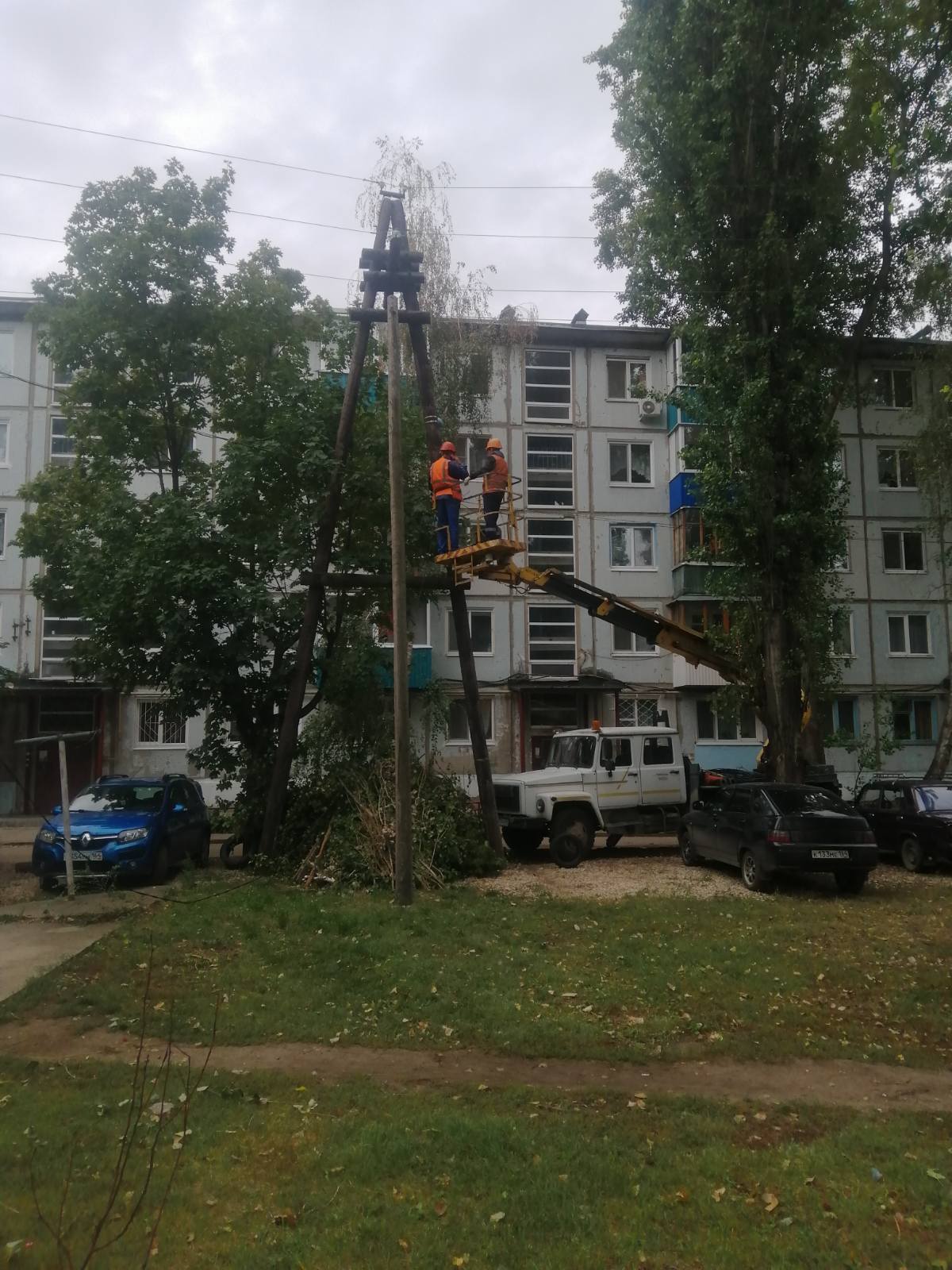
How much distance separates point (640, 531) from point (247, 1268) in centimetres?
3006

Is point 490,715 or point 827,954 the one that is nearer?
point 827,954

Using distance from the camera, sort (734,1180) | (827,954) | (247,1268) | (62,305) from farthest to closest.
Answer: (62,305), (827,954), (734,1180), (247,1268)

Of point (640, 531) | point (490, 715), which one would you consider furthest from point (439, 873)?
point (640, 531)

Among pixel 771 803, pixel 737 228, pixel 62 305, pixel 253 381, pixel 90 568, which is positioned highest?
pixel 737 228

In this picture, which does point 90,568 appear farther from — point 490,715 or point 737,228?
point 490,715

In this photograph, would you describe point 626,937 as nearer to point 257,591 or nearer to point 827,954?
point 827,954

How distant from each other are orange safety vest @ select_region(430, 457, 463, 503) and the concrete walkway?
748 cm

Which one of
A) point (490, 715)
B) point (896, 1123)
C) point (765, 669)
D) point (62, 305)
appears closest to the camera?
point (896, 1123)

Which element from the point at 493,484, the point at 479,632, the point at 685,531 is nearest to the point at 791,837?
the point at 493,484

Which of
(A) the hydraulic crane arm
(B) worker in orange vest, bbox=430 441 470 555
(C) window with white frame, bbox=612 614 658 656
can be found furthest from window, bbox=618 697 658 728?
(B) worker in orange vest, bbox=430 441 470 555

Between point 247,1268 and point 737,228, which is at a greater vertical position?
point 737,228

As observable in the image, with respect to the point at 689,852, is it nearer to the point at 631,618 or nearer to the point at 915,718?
the point at 631,618

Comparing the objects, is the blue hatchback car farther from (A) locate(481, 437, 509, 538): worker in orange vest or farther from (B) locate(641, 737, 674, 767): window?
(B) locate(641, 737, 674, 767): window

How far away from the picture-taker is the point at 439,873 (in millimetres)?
14359
